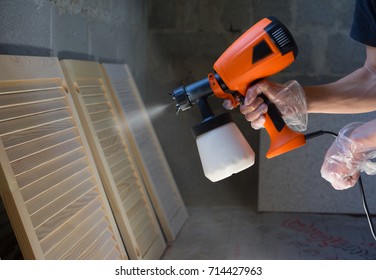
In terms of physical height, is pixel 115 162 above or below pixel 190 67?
below

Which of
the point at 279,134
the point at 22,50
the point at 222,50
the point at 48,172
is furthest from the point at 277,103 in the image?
the point at 222,50

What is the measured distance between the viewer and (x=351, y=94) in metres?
1.61

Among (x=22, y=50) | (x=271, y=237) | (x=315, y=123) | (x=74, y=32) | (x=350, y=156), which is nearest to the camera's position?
(x=350, y=156)

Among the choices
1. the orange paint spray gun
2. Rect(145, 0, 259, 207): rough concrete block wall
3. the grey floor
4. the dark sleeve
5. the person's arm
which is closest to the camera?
the orange paint spray gun

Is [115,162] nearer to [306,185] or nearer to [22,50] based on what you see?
[22,50]

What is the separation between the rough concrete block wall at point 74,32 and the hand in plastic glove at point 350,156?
3.59 ft

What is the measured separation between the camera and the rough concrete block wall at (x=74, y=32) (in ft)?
5.65

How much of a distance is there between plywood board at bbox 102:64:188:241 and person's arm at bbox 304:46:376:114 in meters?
1.17

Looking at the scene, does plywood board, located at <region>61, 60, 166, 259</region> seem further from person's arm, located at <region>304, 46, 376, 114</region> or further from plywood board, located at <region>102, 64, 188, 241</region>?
person's arm, located at <region>304, 46, 376, 114</region>

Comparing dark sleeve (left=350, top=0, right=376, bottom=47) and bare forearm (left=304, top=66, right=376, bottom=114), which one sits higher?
dark sleeve (left=350, top=0, right=376, bottom=47)

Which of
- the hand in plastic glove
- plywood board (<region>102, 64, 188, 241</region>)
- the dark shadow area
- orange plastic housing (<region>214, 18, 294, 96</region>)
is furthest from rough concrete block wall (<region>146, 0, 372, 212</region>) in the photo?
orange plastic housing (<region>214, 18, 294, 96</region>)

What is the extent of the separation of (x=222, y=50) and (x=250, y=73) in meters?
1.81

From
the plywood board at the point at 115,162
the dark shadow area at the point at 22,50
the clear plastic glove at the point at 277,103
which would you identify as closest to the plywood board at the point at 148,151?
the plywood board at the point at 115,162

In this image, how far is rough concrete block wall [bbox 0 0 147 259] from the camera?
172 centimetres
